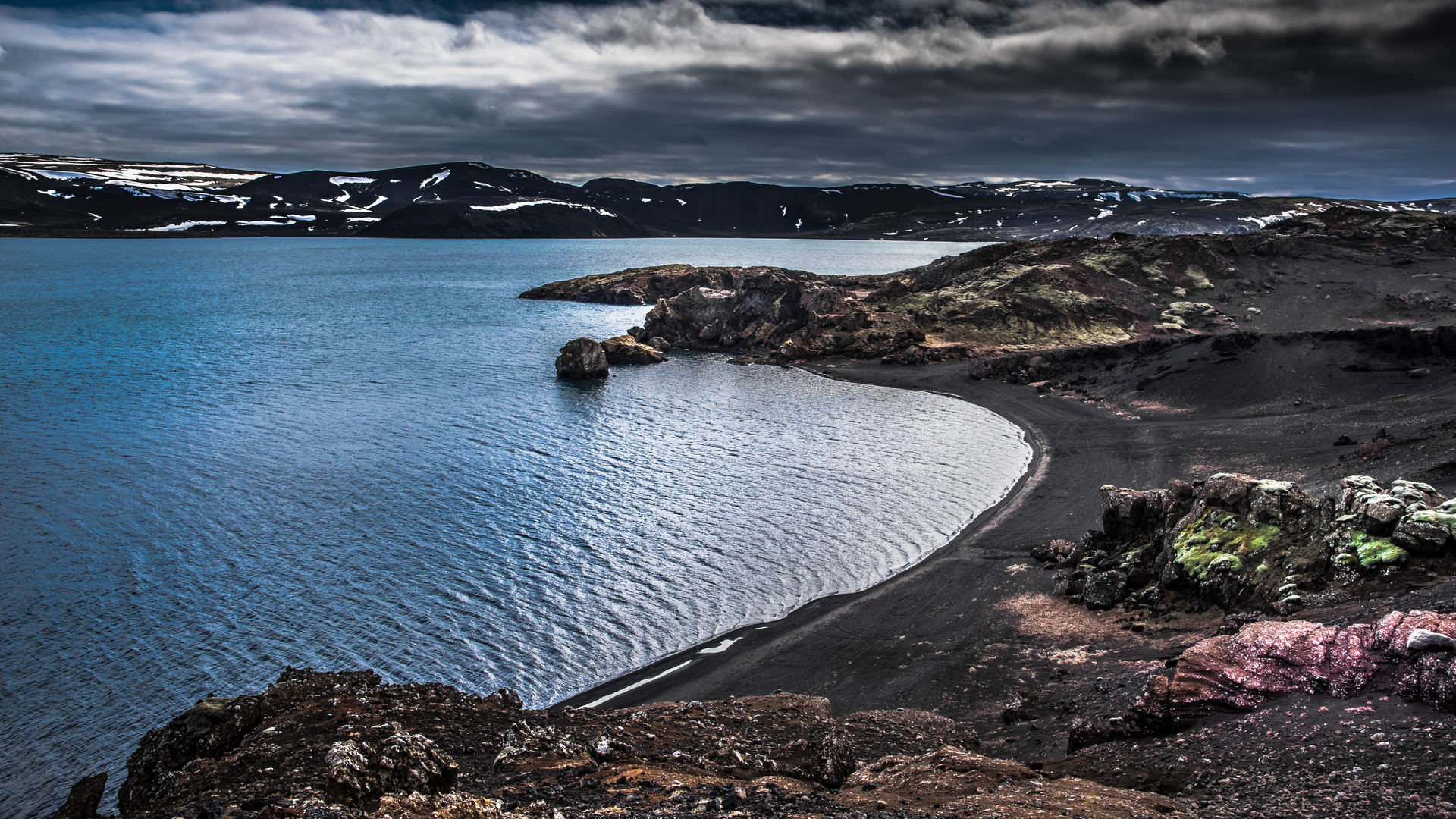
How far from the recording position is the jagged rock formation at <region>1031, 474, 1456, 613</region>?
19.1 m

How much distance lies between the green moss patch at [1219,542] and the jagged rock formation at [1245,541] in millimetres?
27

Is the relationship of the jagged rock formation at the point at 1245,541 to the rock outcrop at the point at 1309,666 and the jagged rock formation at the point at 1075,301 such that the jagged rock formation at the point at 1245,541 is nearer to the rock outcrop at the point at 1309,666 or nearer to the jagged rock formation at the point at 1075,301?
the rock outcrop at the point at 1309,666

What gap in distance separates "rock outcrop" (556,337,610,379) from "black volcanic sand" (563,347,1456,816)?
33.8 m

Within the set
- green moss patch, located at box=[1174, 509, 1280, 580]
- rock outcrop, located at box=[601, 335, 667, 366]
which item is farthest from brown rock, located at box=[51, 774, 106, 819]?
rock outcrop, located at box=[601, 335, 667, 366]

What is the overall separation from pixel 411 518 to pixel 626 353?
148 feet

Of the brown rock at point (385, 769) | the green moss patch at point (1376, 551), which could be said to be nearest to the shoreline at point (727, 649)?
the brown rock at point (385, 769)

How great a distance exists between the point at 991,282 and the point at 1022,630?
7005 cm

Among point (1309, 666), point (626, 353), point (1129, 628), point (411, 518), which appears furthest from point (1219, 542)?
point (626, 353)

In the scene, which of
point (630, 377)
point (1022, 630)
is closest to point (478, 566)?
point (1022, 630)

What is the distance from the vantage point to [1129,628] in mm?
21734

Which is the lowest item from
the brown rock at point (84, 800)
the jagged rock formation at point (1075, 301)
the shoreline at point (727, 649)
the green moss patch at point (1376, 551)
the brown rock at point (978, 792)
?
the shoreline at point (727, 649)

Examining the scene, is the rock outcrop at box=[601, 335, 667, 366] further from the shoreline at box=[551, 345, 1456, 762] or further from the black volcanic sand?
the shoreline at box=[551, 345, 1456, 762]

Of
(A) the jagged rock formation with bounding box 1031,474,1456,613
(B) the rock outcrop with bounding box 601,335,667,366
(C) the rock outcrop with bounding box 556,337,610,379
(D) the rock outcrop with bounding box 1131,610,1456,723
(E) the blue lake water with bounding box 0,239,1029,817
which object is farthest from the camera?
(B) the rock outcrop with bounding box 601,335,667,366

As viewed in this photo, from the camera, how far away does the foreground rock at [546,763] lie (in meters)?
11.1
